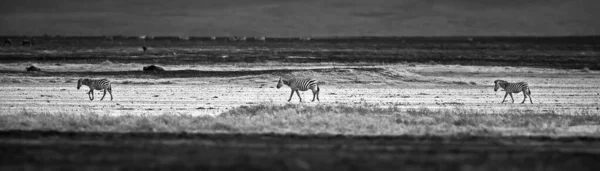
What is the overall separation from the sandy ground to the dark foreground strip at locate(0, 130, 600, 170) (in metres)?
8.00

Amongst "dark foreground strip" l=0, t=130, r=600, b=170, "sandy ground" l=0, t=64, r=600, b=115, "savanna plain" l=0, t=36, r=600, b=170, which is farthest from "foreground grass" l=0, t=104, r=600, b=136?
"sandy ground" l=0, t=64, r=600, b=115

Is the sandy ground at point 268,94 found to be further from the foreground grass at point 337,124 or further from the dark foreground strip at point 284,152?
the dark foreground strip at point 284,152

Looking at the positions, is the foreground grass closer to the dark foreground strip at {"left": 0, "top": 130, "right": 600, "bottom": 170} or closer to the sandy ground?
the dark foreground strip at {"left": 0, "top": 130, "right": 600, "bottom": 170}

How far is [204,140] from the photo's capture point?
13953mm

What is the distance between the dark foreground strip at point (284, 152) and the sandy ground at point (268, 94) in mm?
8004

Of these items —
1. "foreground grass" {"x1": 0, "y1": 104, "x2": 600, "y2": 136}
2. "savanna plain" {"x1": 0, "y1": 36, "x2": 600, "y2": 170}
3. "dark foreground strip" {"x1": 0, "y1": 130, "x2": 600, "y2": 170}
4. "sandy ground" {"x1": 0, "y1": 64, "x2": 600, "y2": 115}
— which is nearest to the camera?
"dark foreground strip" {"x1": 0, "y1": 130, "x2": 600, "y2": 170}

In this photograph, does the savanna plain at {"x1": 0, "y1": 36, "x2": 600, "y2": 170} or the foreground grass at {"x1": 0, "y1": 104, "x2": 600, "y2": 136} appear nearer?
the savanna plain at {"x1": 0, "y1": 36, "x2": 600, "y2": 170}

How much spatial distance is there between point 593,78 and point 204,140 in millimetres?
35578

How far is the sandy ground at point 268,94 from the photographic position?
79.9ft

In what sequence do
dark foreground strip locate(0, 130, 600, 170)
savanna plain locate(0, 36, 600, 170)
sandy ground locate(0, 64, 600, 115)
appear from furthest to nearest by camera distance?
sandy ground locate(0, 64, 600, 115) → savanna plain locate(0, 36, 600, 170) → dark foreground strip locate(0, 130, 600, 170)

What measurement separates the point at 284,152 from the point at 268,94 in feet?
60.7

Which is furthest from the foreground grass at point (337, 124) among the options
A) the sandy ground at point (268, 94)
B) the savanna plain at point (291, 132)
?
the sandy ground at point (268, 94)

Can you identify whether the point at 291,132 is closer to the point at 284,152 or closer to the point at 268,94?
the point at 284,152

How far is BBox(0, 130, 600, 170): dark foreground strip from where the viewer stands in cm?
1051
